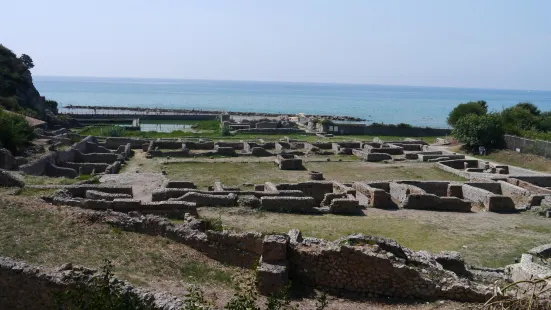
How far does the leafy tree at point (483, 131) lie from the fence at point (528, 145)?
35.5 inches

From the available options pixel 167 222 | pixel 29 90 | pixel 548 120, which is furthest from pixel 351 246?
pixel 29 90

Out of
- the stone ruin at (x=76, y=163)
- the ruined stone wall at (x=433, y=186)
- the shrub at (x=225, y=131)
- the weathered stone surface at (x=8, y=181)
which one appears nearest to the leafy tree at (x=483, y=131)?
the ruined stone wall at (x=433, y=186)

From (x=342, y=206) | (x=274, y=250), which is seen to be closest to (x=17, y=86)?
(x=342, y=206)

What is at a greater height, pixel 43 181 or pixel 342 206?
pixel 43 181

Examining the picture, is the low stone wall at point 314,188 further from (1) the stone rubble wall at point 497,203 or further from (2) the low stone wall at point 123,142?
(2) the low stone wall at point 123,142

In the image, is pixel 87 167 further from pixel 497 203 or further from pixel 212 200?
pixel 497 203

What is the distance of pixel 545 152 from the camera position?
3753cm

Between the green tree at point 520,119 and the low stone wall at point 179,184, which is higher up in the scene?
the green tree at point 520,119

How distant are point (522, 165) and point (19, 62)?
69.4 meters

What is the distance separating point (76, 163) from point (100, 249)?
21.2 m

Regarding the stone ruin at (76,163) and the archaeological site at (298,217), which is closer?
the archaeological site at (298,217)

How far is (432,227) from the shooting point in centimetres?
1950

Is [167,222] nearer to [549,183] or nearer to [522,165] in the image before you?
[549,183]

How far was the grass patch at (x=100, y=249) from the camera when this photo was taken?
10398 millimetres
